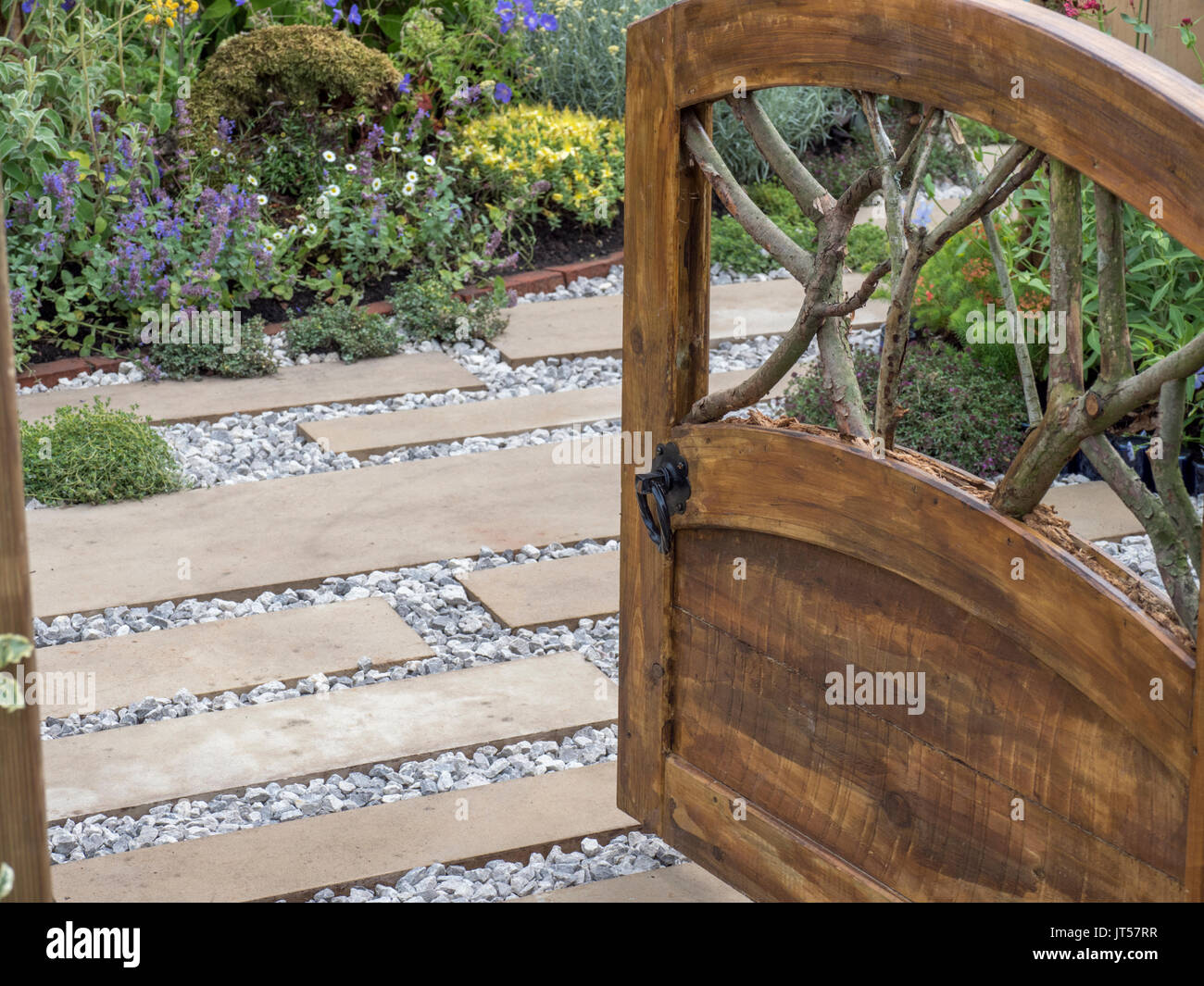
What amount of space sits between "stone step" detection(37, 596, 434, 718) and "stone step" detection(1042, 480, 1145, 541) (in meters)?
2.02

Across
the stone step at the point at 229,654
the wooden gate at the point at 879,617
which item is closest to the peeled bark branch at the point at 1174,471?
the wooden gate at the point at 879,617

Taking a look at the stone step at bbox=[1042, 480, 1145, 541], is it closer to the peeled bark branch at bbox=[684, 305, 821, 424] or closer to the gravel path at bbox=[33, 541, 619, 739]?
the gravel path at bbox=[33, 541, 619, 739]

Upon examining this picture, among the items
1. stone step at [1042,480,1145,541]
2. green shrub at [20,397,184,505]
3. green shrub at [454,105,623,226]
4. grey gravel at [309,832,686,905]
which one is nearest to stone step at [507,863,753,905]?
grey gravel at [309,832,686,905]

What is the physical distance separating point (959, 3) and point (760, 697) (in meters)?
1.09

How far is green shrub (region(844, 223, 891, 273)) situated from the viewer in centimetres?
705

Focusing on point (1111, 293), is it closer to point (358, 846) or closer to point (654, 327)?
point (654, 327)

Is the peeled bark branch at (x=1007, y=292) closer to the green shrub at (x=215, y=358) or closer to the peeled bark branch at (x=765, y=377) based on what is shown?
the peeled bark branch at (x=765, y=377)

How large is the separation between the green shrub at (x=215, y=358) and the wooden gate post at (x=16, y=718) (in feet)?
14.8

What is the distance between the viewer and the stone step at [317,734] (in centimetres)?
305

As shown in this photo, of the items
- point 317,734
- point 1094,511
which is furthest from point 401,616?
point 1094,511

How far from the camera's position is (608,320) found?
6.52 metres
